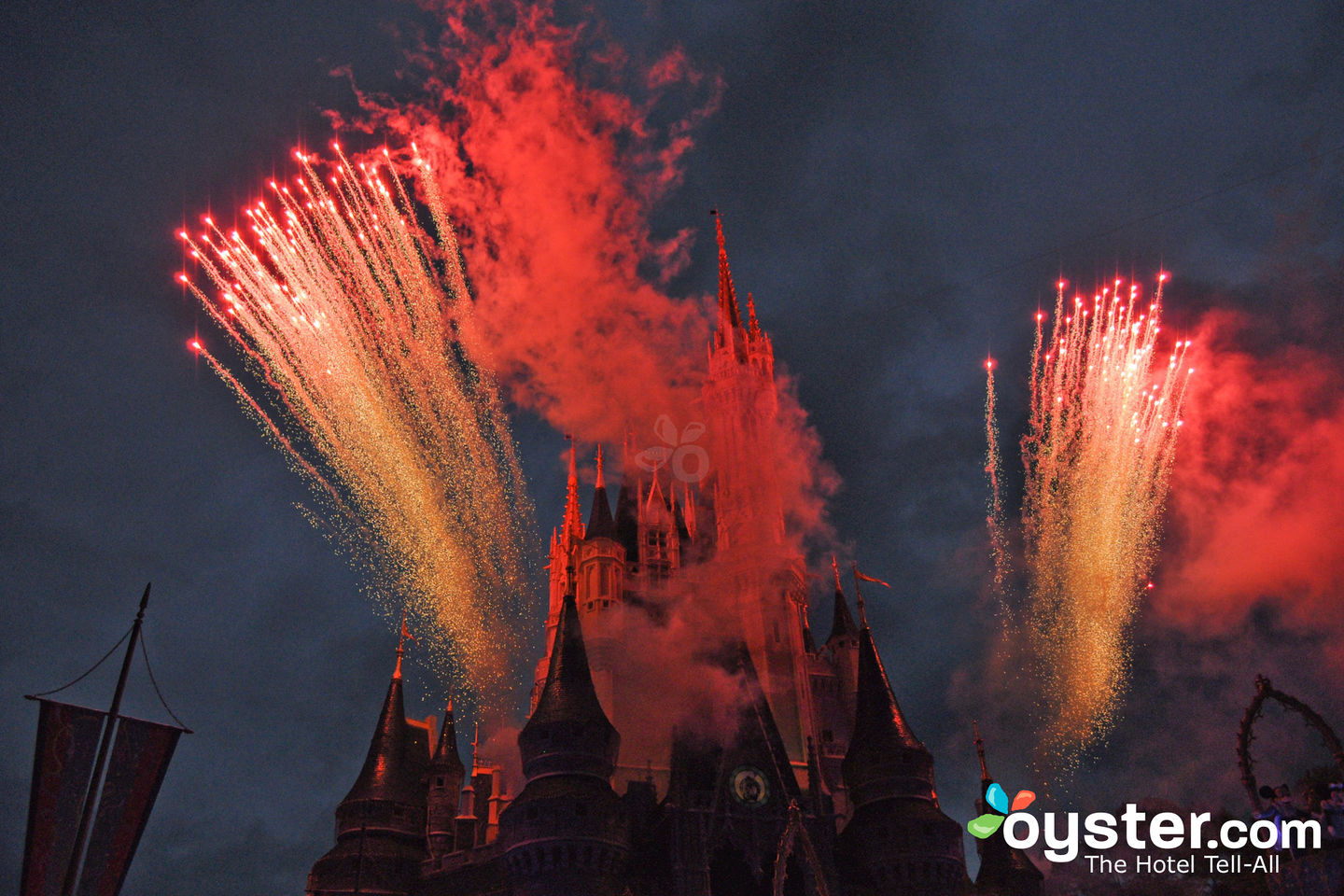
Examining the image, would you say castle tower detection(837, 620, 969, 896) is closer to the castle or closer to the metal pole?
the castle

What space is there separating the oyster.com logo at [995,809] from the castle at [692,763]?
1.27 metres

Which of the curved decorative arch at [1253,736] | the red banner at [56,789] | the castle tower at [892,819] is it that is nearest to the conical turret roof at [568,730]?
the castle tower at [892,819]

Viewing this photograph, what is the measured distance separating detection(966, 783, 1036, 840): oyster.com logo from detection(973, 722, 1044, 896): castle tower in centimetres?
64

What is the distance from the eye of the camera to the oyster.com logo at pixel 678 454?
7062 cm

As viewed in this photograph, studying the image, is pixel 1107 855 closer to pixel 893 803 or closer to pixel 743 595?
pixel 893 803

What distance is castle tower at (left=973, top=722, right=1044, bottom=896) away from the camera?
52906 mm

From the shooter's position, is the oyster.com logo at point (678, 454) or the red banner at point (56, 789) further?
the oyster.com logo at point (678, 454)

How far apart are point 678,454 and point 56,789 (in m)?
46.5

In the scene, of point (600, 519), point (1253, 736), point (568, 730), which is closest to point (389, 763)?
point (568, 730)

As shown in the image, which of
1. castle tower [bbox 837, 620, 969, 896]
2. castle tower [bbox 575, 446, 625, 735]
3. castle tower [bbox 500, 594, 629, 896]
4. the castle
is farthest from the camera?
castle tower [bbox 575, 446, 625, 735]

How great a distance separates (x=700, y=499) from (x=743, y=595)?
1167 centimetres

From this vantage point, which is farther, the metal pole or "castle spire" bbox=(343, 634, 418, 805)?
"castle spire" bbox=(343, 634, 418, 805)

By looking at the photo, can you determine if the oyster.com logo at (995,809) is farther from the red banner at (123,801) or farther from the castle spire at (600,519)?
the red banner at (123,801)

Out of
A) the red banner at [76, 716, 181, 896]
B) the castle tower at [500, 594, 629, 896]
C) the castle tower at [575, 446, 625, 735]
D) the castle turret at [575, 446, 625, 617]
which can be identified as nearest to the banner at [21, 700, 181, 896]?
the red banner at [76, 716, 181, 896]
